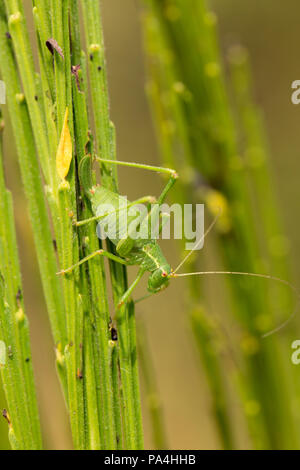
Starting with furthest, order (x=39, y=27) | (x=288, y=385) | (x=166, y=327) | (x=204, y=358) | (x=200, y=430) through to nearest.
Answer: (x=166, y=327) → (x=200, y=430) → (x=288, y=385) → (x=204, y=358) → (x=39, y=27)

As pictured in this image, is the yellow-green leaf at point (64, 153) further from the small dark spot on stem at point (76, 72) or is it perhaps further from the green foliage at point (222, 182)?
the green foliage at point (222, 182)

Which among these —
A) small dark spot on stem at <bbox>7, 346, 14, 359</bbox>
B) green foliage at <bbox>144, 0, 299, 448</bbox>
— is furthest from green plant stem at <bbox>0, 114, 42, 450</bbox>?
green foliage at <bbox>144, 0, 299, 448</bbox>

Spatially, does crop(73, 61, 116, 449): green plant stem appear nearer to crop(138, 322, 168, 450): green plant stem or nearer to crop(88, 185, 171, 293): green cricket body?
crop(88, 185, 171, 293): green cricket body

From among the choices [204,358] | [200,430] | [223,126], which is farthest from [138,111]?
[204,358]

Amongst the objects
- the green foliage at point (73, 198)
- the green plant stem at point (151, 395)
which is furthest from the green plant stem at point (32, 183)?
the green plant stem at point (151, 395)

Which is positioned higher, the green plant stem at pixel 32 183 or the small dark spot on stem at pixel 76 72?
the small dark spot on stem at pixel 76 72

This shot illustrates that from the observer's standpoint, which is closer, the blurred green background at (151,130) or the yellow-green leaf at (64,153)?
the yellow-green leaf at (64,153)

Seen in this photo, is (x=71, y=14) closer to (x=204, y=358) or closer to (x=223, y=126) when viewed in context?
(x=223, y=126)

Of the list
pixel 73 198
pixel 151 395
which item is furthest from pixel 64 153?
pixel 151 395

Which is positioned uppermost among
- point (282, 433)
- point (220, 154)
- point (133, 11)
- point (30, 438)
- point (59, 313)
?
point (133, 11)
